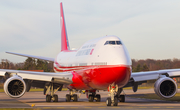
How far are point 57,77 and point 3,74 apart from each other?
4477 millimetres

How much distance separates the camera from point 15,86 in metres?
23.0

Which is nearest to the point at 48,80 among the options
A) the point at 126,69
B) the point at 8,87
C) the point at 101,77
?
the point at 8,87

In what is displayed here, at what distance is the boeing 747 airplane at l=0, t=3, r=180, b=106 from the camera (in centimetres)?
1903

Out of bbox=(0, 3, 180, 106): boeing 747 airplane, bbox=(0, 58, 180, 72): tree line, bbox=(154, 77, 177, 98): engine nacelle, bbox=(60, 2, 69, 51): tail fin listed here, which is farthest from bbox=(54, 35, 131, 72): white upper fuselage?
bbox=(0, 58, 180, 72): tree line

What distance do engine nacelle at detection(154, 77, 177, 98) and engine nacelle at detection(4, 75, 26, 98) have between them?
10673 millimetres

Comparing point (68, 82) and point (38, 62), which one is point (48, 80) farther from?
point (38, 62)

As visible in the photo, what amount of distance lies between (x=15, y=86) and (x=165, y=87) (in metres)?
12.2

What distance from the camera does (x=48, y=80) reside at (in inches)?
960

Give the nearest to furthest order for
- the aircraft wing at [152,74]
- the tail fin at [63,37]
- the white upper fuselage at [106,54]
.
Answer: the white upper fuselage at [106,54]
the aircraft wing at [152,74]
the tail fin at [63,37]

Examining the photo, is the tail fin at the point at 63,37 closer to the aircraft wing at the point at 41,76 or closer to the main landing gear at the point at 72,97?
the main landing gear at the point at 72,97

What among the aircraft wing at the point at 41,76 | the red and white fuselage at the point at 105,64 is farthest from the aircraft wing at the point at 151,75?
the aircraft wing at the point at 41,76

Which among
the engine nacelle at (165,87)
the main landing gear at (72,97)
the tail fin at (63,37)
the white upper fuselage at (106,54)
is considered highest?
the tail fin at (63,37)

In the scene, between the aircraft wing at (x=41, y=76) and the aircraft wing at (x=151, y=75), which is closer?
the aircraft wing at (x=41, y=76)

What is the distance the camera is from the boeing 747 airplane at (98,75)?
19.0 m
